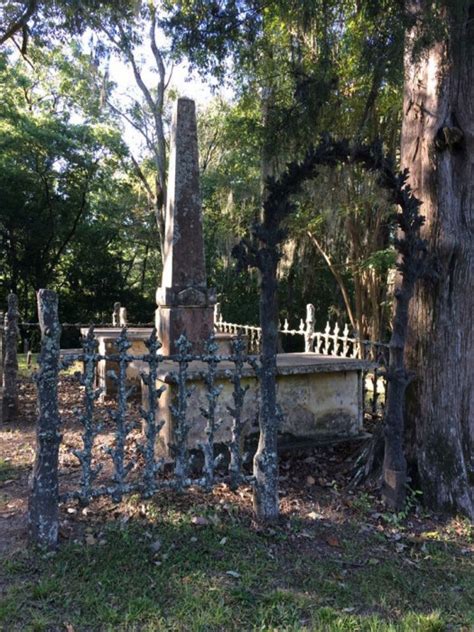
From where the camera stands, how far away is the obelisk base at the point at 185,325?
5.73 m

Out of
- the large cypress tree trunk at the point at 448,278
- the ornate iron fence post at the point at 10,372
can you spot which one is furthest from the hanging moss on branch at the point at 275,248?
the ornate iron fence post at the point at 10,372

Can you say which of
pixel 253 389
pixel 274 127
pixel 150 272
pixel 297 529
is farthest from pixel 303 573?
pixel 150 272

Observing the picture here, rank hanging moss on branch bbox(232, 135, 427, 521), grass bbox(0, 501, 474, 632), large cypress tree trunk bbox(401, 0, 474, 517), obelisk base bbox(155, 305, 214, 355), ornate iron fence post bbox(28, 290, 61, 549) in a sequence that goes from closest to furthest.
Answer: grass bbox(0, 501, 474, 632) < ornate iron fence post bbox(28, 290, 61, 549) < hanging moss on branch bbox(232, 135, 427, 521) < large cypress tree trunk bbox(401, 0, 474, 517) < obelisk base bbox(155, 305, 214, 355)

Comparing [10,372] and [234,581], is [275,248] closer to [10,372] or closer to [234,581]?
[234,581]

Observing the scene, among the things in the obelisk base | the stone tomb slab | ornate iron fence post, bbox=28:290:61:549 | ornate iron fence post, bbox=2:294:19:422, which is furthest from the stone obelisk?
ornate iron fence post, bbox=28:290:61:549

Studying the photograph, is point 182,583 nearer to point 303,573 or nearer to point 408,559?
point 303,573

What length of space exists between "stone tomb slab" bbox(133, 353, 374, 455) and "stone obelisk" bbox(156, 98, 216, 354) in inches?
31.2

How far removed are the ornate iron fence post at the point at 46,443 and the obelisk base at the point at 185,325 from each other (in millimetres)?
2568

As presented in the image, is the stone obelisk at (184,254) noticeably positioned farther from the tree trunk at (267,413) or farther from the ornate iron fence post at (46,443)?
the ornate iron fence post at (46,443)

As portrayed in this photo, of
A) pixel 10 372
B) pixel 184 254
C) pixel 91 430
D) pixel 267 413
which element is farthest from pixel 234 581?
pixel 10 372

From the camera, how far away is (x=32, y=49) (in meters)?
9.74

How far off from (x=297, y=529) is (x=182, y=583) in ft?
3.22

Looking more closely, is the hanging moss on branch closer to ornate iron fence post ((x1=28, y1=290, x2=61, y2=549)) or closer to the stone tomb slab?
the stone tomb slab

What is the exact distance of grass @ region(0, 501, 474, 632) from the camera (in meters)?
2.51
